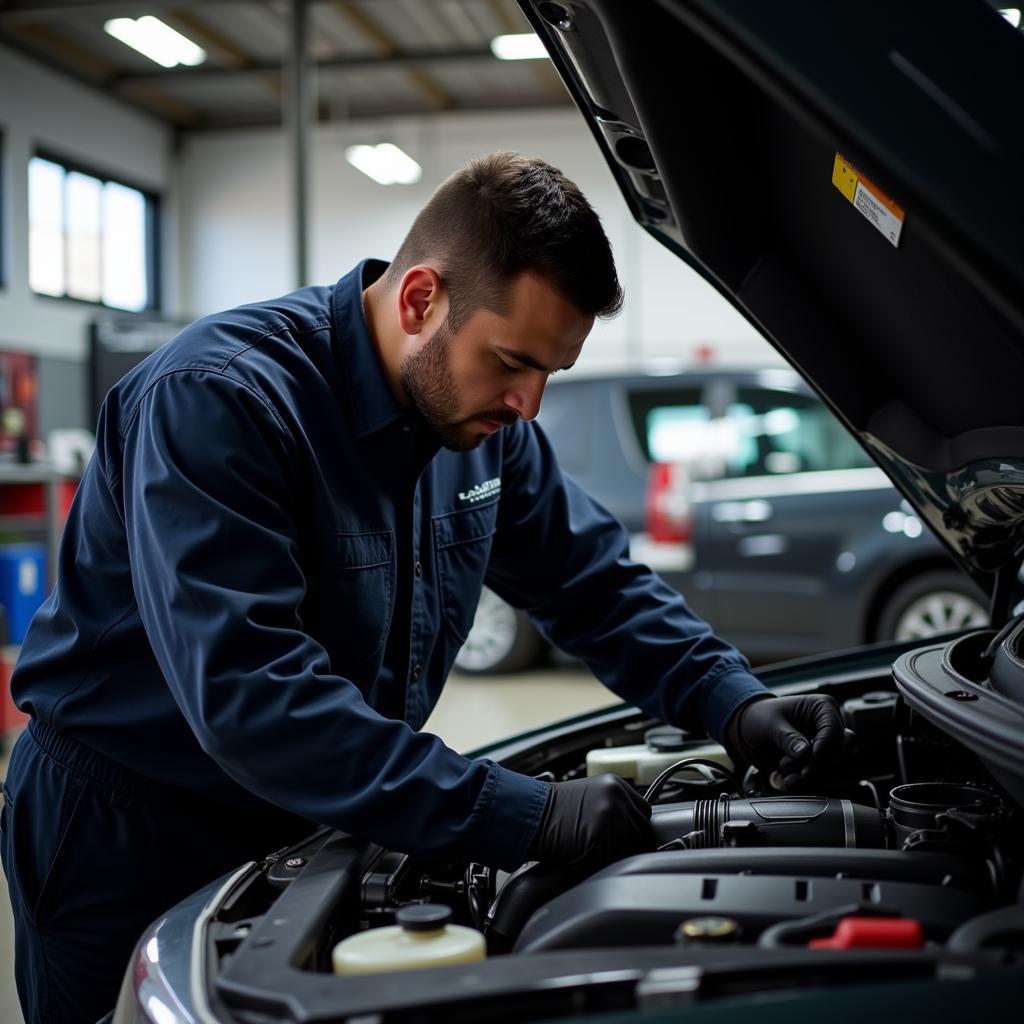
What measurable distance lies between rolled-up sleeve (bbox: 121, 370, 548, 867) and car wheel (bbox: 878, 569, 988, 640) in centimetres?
405

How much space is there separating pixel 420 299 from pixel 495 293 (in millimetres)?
115

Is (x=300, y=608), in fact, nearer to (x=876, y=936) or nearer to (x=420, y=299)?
(x=420, y=299)

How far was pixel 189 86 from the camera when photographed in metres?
10.6

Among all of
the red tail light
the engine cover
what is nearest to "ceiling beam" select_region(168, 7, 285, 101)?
the red tail light

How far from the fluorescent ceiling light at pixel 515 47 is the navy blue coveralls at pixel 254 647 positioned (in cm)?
795

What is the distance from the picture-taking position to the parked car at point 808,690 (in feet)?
2.72

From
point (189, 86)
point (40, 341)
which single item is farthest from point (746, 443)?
point (189, 86)

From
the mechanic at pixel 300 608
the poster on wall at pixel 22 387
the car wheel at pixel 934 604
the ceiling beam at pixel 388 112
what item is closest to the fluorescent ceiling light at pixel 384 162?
the ceiling beam at pixel 388 112

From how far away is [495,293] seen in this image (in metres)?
1.35

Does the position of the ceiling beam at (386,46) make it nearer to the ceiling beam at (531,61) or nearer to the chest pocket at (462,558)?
the ceiling beam at (531,61)

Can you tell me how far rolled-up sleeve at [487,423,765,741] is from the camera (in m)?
1.69

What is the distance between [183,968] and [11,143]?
381 inches

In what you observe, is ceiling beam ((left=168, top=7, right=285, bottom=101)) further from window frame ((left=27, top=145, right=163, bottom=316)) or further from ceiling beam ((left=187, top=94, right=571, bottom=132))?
window frame ((left=27, top=145, right=163, bottom=316))

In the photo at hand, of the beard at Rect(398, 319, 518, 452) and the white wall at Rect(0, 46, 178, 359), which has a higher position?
the white wall at Rect(0, 46, 178, 359)
